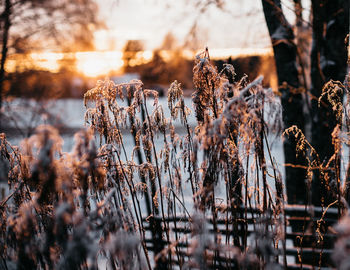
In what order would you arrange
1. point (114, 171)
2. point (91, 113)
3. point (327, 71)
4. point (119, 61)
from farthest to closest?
point (119, 61), point (327, 71), point (91, 113), point (114, 171)

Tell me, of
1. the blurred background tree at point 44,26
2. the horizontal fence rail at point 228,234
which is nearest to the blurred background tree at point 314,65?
the horizontal fence rail at point 228,234

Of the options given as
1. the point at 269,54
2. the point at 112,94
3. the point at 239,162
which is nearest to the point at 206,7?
the point at 269,54

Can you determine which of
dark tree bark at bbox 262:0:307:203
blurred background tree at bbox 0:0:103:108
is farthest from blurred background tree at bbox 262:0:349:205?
blurred background tree at bbox 0:0:103:108

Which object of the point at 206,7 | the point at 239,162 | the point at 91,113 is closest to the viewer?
the point at 239,162

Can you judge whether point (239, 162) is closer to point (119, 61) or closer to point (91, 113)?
point (91, 113)

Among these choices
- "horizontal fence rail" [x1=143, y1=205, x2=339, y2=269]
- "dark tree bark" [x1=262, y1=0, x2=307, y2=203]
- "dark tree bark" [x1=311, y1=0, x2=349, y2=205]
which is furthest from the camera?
"dark tree bark" [x1=262, y1=0, x2=307, y2=203]

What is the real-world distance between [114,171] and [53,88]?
6228mm

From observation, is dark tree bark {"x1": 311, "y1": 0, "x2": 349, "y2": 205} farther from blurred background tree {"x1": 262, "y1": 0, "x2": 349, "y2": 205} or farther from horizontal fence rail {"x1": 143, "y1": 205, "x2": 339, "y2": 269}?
horizontal fence rail {"x1": 143, "y1": 205, "x2": 339, "y2": 269}

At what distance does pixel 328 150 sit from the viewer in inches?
175

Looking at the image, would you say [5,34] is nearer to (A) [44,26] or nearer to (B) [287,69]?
(A) [44,26]

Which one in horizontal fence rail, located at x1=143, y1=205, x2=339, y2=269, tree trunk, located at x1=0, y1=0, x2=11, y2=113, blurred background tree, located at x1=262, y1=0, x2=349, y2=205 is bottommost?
horizontal fence rail, located at x1=143, y1=205, x2=339, y2=269

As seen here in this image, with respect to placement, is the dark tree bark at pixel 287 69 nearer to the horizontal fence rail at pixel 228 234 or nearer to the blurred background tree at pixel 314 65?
the blurred background tree at pixel 314 65

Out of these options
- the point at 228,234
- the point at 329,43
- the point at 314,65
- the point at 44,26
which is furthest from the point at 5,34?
the point at 228,234

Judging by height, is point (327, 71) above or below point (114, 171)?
above
